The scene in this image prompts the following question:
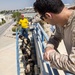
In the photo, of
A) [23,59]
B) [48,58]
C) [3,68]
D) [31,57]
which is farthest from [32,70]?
[48,58]

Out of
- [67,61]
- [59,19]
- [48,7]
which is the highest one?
[48,7]

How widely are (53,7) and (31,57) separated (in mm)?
7357

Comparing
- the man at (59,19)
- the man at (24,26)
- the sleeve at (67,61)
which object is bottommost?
the sleeve at (67,61)

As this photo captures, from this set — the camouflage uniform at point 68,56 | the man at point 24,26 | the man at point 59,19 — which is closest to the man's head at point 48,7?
the man at point 59,19

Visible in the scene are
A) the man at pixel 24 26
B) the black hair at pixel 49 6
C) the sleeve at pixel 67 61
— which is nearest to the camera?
the sleeve at pixel 67 61

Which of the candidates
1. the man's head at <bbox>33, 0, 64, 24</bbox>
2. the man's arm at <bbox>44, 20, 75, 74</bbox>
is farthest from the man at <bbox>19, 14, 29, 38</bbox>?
the man's arm at <bbox>44, 20, 75, 74</bbox>

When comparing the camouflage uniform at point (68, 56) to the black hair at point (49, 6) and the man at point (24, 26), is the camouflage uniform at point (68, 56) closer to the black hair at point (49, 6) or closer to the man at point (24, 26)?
the black hair at point (49, 6)

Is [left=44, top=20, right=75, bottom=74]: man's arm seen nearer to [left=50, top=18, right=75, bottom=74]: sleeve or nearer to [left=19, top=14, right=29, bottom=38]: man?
[left=50, top=18, right=75, bottom=74]: sleeve

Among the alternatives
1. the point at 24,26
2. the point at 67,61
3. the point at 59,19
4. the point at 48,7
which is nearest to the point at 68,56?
the point at 67,61

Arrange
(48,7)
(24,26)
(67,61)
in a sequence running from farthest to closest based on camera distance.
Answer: (24,26), (48,7), (67,61)

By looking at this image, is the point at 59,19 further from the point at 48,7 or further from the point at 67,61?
the point at 67,61

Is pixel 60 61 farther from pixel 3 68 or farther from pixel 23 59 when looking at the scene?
pixel 3 68

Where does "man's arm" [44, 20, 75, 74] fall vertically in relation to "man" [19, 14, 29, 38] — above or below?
below

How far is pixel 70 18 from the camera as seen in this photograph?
1.71 meters
